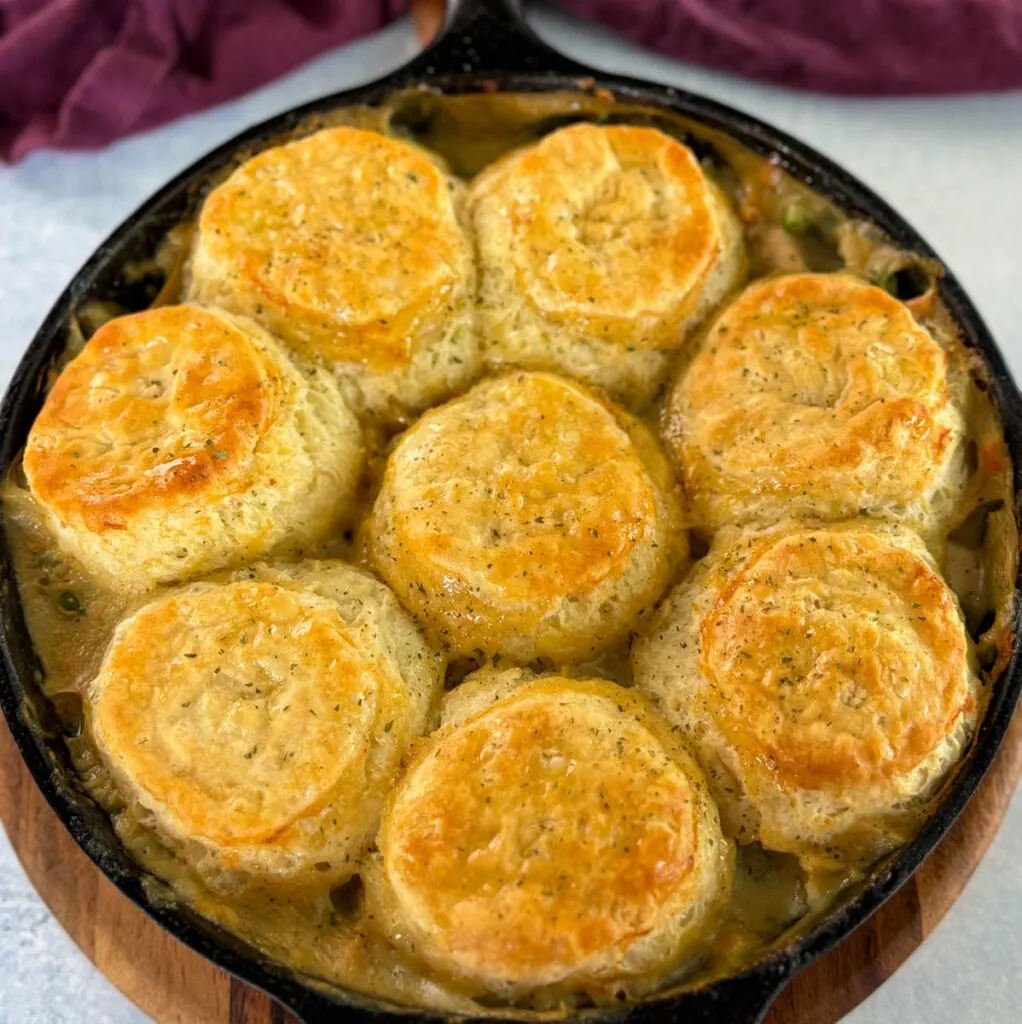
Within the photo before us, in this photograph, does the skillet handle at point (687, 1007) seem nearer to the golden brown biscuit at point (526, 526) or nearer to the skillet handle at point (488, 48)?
the golden brown biscuit at point (526, 526)

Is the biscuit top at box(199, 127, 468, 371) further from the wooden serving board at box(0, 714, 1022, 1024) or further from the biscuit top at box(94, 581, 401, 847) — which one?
the wooden serving board at box(0, 714, 1022, 1024)

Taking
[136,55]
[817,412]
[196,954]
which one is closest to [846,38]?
[817,412]

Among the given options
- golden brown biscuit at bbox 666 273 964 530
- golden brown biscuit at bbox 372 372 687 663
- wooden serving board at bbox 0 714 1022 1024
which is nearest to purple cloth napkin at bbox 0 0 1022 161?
golden brown biscuit at bbox 666 273 964 530

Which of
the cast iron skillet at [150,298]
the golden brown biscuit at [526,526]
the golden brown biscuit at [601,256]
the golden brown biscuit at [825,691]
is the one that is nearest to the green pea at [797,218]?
the cast iron skillet at [150,298]

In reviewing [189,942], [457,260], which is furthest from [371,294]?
[189,942]

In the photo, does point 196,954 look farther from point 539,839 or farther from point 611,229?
point 611,229

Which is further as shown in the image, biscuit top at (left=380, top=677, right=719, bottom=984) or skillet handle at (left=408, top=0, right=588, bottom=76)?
skillet handle at (left=408, top=0, right=588, bottom=76)

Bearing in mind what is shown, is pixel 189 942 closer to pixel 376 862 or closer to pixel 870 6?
pixel 376 862
